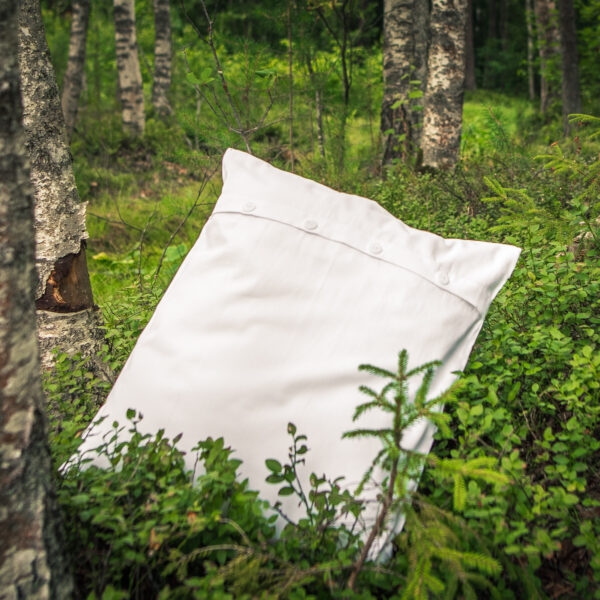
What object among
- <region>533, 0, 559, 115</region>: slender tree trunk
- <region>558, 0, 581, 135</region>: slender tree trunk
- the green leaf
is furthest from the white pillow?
<region>533, 0, 559, 115</region>: slender tree trunk

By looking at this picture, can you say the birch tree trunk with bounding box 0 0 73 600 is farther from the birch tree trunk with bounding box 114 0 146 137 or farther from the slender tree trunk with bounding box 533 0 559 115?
the slender tree trunk with bounding box 533 0 559 115

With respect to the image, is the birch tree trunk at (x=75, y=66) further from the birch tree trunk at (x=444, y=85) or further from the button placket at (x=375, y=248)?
the button placket at (x=375, y=248)

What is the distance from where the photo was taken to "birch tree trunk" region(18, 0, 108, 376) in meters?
2.04

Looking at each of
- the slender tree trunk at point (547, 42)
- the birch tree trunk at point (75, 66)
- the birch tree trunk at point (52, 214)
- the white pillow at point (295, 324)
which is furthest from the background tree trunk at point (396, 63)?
the slender tree trunk at point (547, 42)

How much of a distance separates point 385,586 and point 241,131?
271 cm

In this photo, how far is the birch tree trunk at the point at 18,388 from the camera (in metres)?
0.93

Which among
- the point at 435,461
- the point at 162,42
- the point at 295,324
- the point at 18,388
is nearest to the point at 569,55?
the point at 162,42

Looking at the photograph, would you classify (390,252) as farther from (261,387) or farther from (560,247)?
(560,247)

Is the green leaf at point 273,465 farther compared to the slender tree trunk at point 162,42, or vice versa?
the slender tree trunk at point 162,42

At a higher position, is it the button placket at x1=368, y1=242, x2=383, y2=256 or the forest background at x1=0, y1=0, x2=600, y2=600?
the button placket at x1=368, y1=242, x2=383, y2=256

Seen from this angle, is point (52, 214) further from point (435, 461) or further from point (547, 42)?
point (547, 42)

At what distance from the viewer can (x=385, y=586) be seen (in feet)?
3.76

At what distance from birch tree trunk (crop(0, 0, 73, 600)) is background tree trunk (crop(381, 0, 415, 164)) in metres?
4.67

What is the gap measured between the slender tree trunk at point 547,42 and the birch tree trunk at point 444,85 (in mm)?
7579
